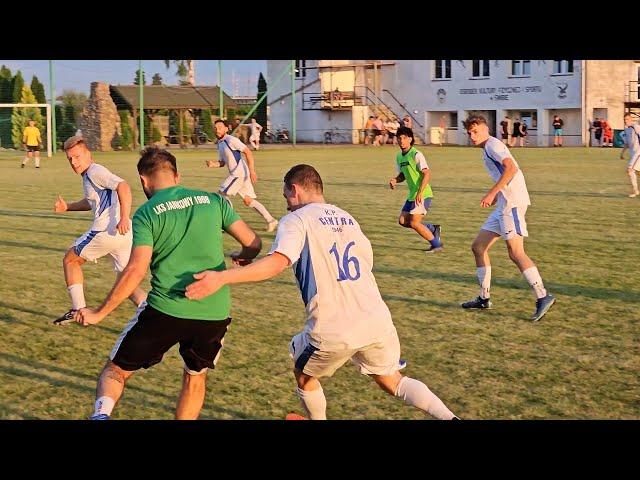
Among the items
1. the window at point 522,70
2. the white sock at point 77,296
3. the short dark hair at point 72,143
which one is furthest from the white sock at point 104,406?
the window at point 522,70

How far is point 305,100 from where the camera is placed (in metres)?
65.4

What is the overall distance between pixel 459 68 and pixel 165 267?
55.9m

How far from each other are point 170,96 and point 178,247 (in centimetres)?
4804

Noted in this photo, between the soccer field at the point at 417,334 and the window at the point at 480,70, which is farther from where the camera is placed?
the window at the point at 480,70

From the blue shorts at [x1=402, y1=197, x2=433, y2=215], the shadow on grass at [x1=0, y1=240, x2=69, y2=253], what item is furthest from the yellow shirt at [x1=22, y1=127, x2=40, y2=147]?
the blue shorts at [x1=402, y1=197, x2=433, y2=215]

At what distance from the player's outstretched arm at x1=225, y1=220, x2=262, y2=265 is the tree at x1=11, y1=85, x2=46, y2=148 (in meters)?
43.4

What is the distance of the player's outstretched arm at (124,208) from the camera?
8523mm

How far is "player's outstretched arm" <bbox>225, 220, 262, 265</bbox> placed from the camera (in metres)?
5.75

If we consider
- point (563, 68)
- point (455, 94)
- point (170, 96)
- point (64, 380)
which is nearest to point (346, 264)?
point (64, 380)

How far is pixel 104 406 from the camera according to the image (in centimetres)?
550

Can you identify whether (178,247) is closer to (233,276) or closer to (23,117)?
(233,276)

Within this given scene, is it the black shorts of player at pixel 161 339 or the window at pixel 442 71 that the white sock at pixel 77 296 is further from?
the window at pixel 442 71

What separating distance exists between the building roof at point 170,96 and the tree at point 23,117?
4417 mm

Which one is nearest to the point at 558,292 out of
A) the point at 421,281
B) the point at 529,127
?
the point at 421,281
